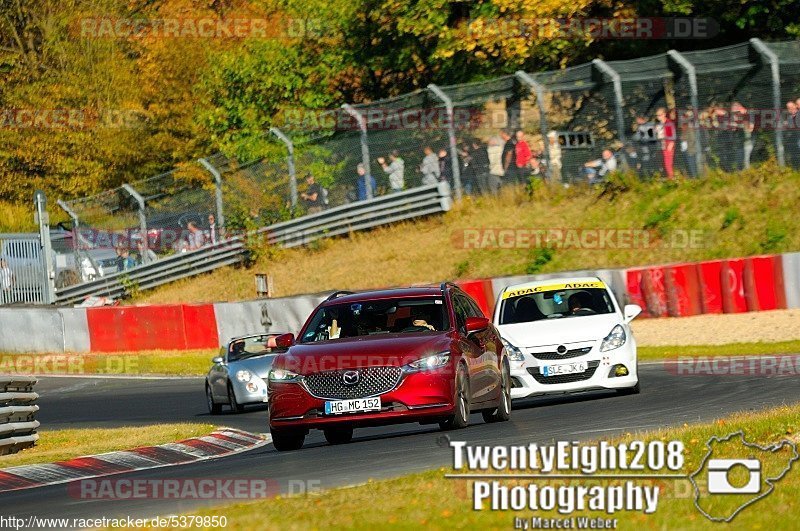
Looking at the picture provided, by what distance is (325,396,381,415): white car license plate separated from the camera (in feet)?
47.9

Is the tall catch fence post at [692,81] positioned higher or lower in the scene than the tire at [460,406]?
higher

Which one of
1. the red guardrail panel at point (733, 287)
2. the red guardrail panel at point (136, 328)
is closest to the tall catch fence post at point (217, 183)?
the red guardrail panel at point (136, 328)

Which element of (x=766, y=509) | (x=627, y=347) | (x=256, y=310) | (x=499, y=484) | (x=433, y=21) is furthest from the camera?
(x=433, y=21)

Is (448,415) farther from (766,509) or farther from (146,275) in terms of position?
(146,275)

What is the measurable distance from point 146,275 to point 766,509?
1285 inches

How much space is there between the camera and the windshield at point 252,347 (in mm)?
23188

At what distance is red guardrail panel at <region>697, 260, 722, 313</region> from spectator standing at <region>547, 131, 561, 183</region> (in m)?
6.41

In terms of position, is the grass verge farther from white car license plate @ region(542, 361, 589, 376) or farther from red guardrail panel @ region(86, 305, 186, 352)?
red guardrail panel @ region(86, 305, 186, 352)

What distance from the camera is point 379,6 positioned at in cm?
4175

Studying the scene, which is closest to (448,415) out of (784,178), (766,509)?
(766,509)

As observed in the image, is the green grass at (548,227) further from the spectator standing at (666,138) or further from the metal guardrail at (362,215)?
the spectator standing at (666,138)

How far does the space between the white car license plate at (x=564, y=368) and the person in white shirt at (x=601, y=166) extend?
16282 millimetres

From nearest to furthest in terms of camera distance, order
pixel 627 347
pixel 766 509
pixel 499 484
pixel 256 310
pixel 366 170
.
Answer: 1. pixel 766 509
2. pixel 499 484
3. pixel 627 347
4. pixel 256 310
5. pixel 366 170

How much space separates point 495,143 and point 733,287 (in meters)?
7.76
